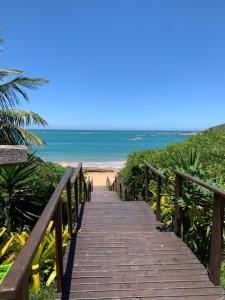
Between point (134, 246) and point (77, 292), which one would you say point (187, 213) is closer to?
point (134, 246)

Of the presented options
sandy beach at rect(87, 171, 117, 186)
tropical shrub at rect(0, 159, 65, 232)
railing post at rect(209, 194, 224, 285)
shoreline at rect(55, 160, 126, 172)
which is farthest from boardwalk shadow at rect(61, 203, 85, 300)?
shoreline at rect(55, 160, 126, 172)

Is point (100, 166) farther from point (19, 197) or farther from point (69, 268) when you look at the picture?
point (69, 268)

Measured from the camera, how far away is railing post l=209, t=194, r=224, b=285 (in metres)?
3.75

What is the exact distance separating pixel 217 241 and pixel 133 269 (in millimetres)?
968

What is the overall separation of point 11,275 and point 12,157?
4.49 feet

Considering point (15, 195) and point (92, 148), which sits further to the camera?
point (92, 148)

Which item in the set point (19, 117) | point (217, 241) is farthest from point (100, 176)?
point (217, 241)

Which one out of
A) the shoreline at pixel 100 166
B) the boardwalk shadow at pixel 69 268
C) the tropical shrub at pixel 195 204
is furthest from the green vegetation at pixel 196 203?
the shoreline at pixel 100 166

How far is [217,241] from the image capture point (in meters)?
3.80

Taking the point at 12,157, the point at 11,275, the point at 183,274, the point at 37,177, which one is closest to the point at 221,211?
the point at 183,274

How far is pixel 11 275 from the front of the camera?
4.94 feet

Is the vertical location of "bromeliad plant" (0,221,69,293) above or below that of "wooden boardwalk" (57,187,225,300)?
below

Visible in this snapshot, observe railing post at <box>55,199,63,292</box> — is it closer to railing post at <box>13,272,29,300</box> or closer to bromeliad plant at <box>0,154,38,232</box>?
railing post at <box>13,272,29,300</box>

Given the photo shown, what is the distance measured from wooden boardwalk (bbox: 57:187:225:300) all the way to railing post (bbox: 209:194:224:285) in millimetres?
102
